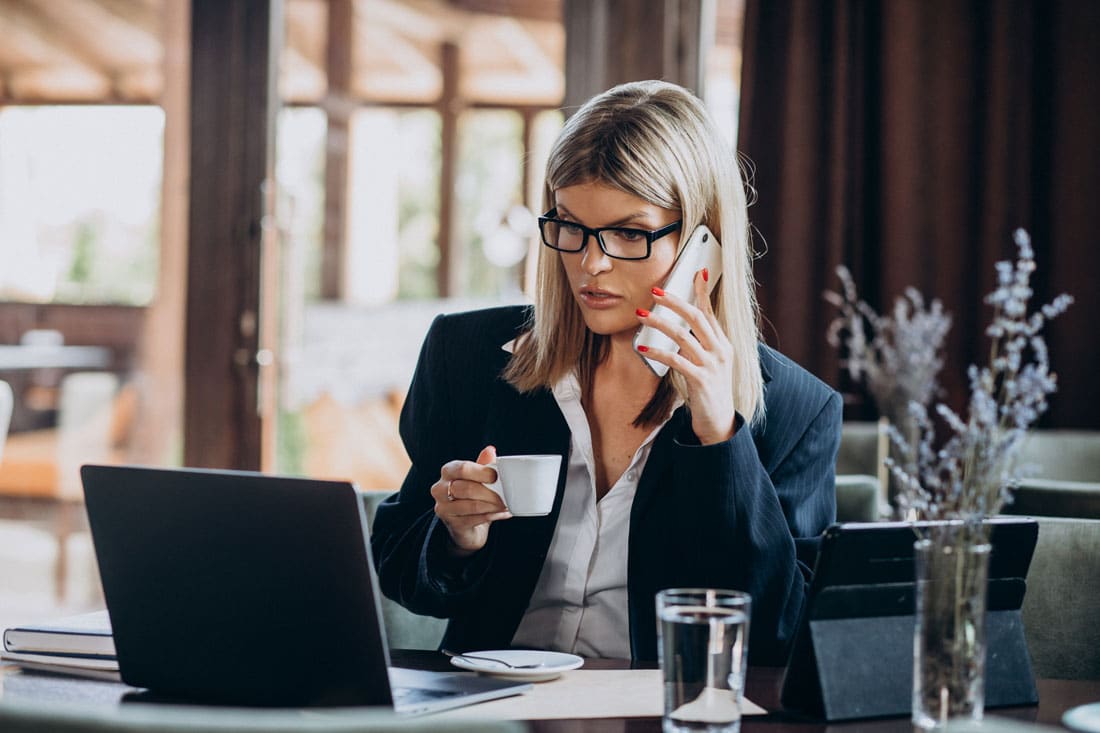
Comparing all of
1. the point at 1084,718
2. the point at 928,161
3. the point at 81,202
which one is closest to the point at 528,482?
the point at 1084,718

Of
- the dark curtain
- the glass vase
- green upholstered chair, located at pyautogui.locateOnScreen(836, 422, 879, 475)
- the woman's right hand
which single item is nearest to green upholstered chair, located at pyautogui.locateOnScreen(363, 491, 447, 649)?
the woman's right hand

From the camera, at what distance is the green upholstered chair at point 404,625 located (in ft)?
5.74

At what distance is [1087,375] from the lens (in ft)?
11.4

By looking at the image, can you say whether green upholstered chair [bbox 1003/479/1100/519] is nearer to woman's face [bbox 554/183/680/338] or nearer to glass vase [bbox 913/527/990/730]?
woman's face [bbox 554/183/680/338]

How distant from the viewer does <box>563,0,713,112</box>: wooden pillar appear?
146 inches

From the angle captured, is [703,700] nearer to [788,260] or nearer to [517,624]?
[517,624]

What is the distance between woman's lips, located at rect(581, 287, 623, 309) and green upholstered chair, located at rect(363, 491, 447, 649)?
43cm

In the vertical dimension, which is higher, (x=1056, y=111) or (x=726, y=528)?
(x=1056, y=111)

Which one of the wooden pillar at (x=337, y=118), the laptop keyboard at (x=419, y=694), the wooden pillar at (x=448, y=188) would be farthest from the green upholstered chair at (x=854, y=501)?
the wooden pillar at (x=337, y=118)

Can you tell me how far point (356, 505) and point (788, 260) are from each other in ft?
9.38

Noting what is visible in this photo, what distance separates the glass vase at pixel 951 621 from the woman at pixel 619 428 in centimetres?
43

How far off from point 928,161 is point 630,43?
0.96m

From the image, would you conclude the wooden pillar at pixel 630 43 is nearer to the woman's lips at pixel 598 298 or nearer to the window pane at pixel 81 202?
the window pane at pixel 81 202

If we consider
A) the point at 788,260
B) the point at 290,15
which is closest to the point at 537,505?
the point at 788,260
